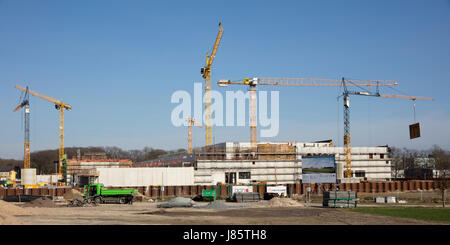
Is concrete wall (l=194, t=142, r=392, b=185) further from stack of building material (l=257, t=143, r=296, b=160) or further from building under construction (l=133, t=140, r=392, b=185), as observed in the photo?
stack of building material (l=257, t=143, r=296, b=160)

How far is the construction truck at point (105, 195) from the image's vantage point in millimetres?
62938

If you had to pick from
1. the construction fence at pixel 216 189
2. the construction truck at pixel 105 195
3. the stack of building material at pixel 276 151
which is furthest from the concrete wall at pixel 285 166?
the construction truck at pixel 105 195

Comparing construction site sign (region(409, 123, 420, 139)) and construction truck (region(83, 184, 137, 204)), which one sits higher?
construction site sign (region(409, 123, 420, 139))

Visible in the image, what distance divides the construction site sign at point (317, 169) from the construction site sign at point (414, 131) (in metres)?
16.9

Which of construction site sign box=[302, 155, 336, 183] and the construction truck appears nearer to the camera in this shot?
the construction truck

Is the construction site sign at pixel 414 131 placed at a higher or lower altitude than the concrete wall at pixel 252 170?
higher

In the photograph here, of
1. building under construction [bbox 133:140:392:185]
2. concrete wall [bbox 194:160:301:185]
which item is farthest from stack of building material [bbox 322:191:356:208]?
concrete wall [bbox 194:160:301:185]

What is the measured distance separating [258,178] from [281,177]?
7.53 metres

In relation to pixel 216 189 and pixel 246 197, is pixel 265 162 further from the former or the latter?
pixel 246 197

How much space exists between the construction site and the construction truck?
14 cm

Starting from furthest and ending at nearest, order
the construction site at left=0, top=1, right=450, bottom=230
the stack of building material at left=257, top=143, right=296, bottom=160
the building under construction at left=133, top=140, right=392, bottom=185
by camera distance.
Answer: the stack of building material at left=257, top=143, right=296, bottom=160 → the building under construction at left=133, top=140, right=392, bottom=185 → the construction site at left=0, top=1, right=450, bottom=230

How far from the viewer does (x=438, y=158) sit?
183875mm

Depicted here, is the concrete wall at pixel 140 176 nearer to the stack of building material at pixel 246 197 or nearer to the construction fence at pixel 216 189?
the construction fence at pixel 216 189

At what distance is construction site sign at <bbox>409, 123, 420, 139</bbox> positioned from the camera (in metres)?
90.6
